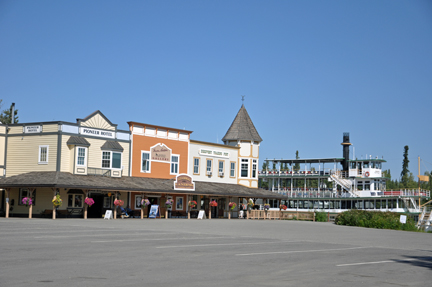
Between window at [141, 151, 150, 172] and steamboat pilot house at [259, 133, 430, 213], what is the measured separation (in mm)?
25106

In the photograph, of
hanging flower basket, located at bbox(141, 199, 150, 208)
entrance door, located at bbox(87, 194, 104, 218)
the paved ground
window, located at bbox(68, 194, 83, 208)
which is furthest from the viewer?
entrance door, located at bbox(87, 194, 104, 218)

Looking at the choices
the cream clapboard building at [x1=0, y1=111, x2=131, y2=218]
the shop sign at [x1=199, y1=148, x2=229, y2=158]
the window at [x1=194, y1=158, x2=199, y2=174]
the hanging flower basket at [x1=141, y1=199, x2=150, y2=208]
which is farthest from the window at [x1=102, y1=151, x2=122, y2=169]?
the shop sign at [x1=199, y1=148, x2=229, y2=158]

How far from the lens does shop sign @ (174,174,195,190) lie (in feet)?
139

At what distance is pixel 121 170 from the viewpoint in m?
41.2

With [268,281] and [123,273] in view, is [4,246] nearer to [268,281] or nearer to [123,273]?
[123,273]

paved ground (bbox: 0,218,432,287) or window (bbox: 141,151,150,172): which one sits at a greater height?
window (bbox: 141,151,150,172)

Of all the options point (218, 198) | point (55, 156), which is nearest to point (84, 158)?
point (55, 156)

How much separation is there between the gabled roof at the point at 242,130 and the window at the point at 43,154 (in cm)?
2019

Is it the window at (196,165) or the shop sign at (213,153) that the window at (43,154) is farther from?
the shop sign at (213,153)

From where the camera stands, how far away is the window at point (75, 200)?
38.0 metres

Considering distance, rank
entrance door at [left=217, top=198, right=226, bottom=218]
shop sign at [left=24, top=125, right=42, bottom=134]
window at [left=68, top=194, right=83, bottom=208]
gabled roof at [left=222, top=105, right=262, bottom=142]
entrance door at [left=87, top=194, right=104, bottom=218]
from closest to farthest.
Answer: window at [left=68, top=194, right=83, bottom=208], shop sign at [left=24, top=125, right=42, bottom=134], entrance door at [left=87, top=194, right=104, bottom=218], entrance door at [left=217, top=198, right=226, bottom=218], gabled roof at [left=222, top=105, right=262, bottom=142]

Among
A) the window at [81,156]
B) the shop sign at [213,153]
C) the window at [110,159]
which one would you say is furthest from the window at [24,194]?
the shop sign at [213,153]

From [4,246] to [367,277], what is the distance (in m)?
8.87

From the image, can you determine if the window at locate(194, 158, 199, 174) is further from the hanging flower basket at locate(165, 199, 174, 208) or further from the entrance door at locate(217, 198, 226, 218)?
the hanging flower basket at locate(165, 199, 174, 208)
